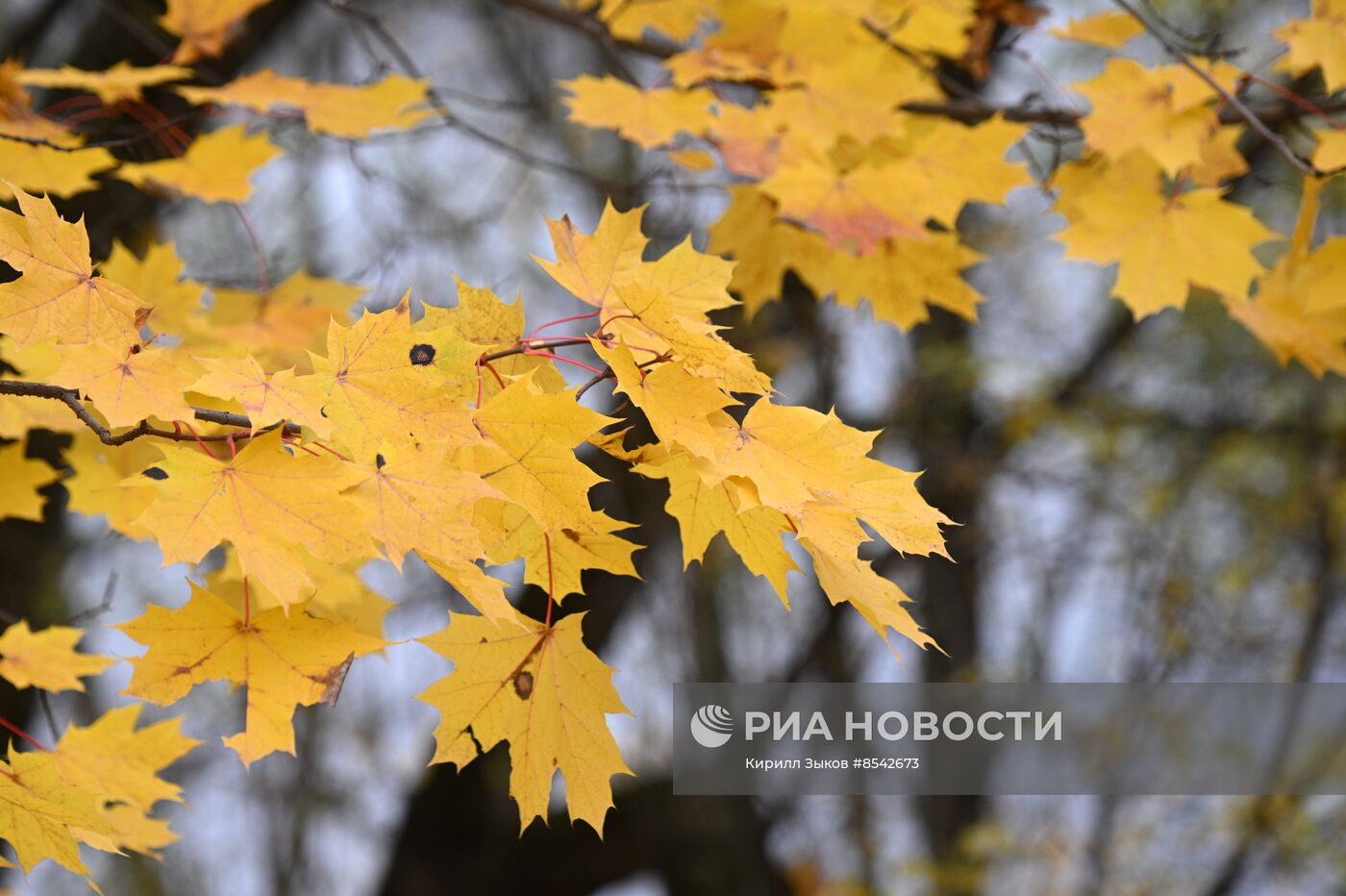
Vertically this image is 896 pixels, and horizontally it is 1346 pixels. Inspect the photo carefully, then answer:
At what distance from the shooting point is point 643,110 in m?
2.10

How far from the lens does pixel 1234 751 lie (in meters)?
4.46

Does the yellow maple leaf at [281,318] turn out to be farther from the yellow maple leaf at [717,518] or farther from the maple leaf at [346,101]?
the yellow maple leaf at [717,518]

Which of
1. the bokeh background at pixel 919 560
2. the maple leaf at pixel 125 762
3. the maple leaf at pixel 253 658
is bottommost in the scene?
the bokeh background at pixel 919 560

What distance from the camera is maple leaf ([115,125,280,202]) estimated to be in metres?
2.06

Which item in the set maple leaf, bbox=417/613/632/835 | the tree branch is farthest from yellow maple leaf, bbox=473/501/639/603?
the tree branch

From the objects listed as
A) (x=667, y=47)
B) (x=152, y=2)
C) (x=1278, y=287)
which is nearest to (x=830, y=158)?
(x=667, y=47)

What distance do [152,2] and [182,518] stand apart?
3.05 meters

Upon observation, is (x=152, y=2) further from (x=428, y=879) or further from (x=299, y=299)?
(x=428, y=879)

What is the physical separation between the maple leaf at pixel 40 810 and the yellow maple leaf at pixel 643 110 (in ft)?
4.34

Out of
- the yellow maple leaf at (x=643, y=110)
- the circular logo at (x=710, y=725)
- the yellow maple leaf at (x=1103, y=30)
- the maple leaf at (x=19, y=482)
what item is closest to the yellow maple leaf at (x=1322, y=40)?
the yellow maple leaf at (x=1103, y=30)

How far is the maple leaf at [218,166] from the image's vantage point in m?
2.06

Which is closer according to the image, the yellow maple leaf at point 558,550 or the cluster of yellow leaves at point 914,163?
the yellow maple leaf at point 558,550

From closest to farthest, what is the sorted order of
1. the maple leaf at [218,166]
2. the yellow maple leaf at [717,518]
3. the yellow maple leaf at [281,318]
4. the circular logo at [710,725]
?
the yellow maple leaf at [717,518]
the yellow maple leaf at [281,318]
the maple leaf at [218,166]
the circular logo at [710,725]

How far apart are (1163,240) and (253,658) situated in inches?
64.9
